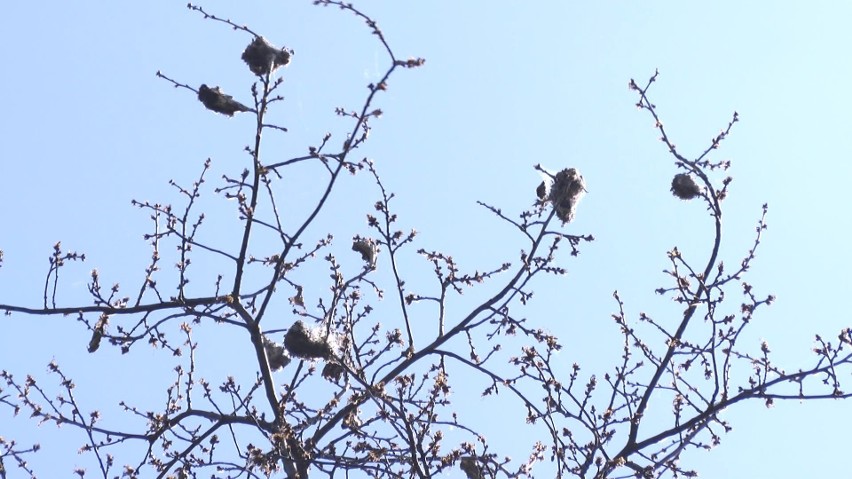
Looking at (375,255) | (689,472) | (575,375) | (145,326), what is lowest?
(689,472)

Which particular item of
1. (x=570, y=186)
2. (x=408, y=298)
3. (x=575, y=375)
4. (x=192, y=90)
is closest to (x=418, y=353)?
(x=408, y=298)

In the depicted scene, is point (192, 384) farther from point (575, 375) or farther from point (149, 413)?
point (575, 375)

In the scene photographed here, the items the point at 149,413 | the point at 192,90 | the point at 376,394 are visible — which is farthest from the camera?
the point at 149,413

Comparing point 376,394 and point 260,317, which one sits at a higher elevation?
point 260,317

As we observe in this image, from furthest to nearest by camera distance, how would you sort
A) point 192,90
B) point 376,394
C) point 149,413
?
point 149,413
point 192,90
point 376,394

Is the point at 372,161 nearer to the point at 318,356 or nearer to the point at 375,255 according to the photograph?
the point at 375,255

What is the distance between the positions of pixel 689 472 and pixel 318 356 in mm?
2311

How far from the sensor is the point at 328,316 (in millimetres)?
5922

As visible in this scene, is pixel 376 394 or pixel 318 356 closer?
pixel 376 394

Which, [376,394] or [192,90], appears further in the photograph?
[192,90]

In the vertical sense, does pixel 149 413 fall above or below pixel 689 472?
above

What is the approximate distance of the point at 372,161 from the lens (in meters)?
6.03

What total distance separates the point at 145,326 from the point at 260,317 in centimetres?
88

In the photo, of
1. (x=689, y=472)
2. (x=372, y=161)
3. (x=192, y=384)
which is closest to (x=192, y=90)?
(x=372, y=161)
